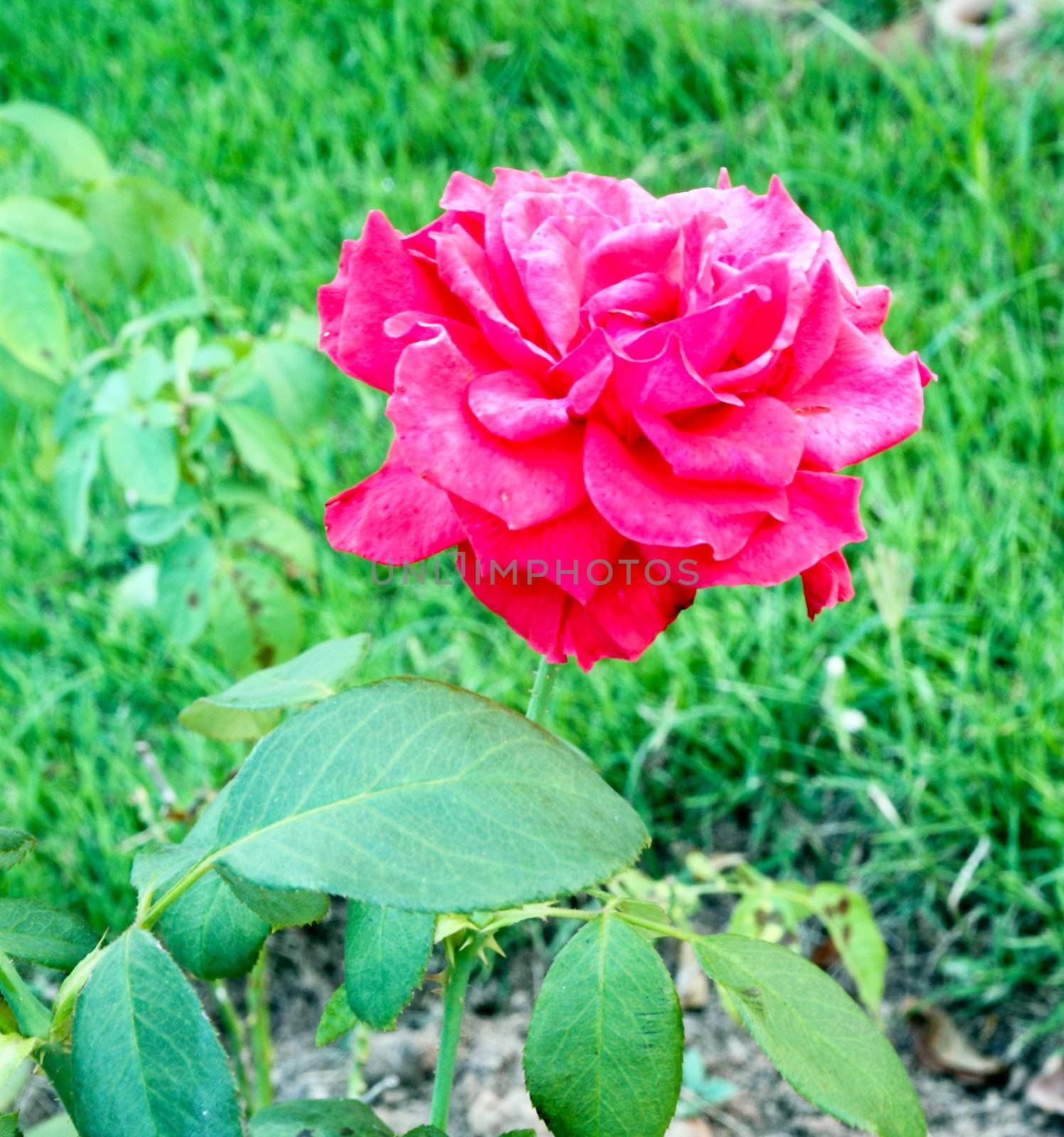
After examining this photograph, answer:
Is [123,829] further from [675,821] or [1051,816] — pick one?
[1051,816]

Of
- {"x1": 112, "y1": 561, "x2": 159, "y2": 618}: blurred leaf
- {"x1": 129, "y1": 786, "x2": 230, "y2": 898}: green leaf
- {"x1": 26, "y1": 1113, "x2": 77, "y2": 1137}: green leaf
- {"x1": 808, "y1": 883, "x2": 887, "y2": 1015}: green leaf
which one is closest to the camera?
{"x1": 129, "y1": 786, "x2": 230, "y2": 898}: green leaf

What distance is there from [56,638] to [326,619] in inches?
15.9

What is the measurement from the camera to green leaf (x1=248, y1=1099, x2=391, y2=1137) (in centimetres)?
65

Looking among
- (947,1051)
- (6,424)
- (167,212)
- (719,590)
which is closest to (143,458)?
(6,424)

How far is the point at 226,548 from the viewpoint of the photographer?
47.6 inches

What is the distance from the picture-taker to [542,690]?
2.03 ft

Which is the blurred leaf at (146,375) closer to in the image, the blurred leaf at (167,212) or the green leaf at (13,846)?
the blurred leaf at (167,212)

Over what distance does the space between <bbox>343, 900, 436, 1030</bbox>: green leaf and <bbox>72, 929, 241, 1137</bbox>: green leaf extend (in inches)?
4.0

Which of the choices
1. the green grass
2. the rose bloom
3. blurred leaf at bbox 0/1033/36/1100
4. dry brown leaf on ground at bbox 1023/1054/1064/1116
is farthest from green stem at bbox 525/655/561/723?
dry brown leaf on ground at bbox 1023/1054/1064/1116

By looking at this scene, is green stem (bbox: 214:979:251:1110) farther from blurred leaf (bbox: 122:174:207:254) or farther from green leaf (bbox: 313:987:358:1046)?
blurred leaf (bbox: 122:174:207:254)

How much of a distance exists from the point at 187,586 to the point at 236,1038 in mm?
410

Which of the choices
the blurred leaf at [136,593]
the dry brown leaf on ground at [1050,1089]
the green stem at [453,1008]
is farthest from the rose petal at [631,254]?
the blurred leaf at [136,593]

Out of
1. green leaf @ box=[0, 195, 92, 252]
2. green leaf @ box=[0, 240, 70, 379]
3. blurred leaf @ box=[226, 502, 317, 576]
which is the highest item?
green leaf @ box=[0, 195, 92, 252]

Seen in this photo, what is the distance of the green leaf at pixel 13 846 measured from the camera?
547mm
